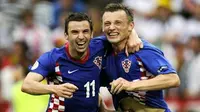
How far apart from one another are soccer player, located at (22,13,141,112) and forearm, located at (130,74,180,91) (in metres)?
0.71

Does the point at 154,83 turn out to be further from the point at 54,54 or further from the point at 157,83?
the point at 54,54

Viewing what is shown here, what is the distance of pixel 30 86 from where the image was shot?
827cm

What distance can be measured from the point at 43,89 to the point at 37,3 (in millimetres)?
8398

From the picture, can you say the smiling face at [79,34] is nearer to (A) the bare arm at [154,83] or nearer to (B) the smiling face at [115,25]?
(B) the smiling face at [115,25]

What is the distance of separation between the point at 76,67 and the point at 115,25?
67cm

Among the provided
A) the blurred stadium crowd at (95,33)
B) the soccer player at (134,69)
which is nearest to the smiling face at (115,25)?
the soccer player at (134,69)

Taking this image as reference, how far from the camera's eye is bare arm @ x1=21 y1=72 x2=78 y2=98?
7934mm

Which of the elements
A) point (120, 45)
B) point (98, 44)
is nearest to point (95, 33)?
point (98, 44)

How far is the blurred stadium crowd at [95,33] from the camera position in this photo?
13.5m

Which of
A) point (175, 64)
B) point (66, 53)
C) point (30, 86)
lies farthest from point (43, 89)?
point (175, 64)

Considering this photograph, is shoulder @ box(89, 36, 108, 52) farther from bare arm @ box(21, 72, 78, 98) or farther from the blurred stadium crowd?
the blurred stadium crowd

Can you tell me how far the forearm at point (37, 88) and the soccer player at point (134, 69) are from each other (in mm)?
691

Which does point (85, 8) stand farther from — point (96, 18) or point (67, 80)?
point (67, 80)

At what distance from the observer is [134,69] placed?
862 cm
